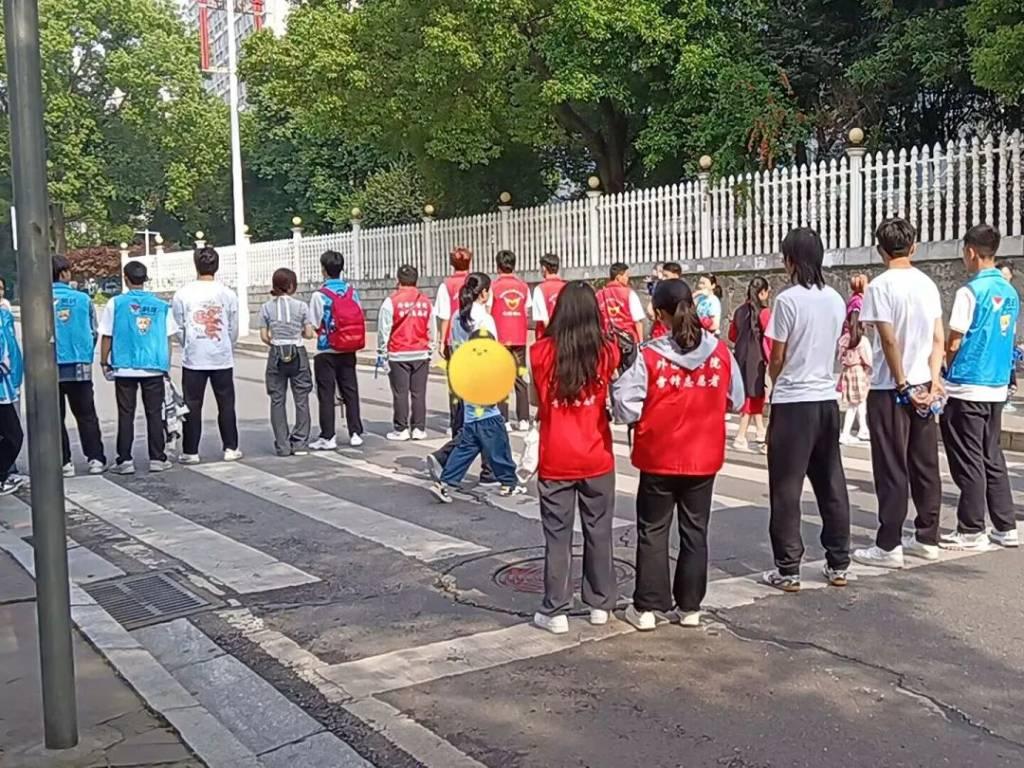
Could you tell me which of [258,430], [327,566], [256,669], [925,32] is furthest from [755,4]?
[256,669]

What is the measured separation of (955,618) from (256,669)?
327 centimetres

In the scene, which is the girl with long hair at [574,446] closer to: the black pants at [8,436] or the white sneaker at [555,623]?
the white sneaker at [555,623]

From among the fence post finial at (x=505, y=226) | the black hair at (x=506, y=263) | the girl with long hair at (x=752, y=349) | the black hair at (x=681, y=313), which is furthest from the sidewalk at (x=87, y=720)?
the fence post finial at (x=505, y=226)

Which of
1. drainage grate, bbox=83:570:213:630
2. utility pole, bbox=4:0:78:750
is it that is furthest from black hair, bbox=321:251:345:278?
utility pole, bbox=4:0:78:750

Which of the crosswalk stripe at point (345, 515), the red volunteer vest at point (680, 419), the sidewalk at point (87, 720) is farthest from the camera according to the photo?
the crosswalk stripe at point (345, 515)

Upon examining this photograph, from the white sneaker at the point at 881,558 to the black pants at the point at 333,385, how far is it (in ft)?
19.3

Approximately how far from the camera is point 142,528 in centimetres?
782

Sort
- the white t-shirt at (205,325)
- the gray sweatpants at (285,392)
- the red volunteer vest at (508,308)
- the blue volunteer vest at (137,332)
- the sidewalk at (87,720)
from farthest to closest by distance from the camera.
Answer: the red volunteer vest at (508,308), the gray sweatpants at (285,392), the white t-shirt at (205,325), the blue volunteer vest at (137,332), the sidewalk at (87,720)

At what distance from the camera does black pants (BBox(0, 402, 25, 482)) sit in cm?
898

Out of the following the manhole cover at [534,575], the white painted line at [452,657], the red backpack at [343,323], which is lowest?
the white painted line at [452,657]

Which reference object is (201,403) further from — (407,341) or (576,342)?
(576,342)

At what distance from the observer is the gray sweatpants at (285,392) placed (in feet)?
34.5

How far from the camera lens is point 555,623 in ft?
17.4

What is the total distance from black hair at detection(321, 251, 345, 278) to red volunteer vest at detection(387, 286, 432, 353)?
0.68 m
